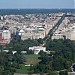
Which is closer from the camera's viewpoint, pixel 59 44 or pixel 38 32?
pixel 59 44

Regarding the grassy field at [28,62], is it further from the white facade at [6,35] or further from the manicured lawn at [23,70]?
the white facade at [6,35]

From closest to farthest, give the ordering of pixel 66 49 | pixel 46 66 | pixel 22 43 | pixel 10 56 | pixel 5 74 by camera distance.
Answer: pixel 5 74
pixel 46 66
pixel 10 56
pixel 66 49
pixel 22 43

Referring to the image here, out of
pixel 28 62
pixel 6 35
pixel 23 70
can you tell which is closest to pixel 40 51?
pixel 28 62

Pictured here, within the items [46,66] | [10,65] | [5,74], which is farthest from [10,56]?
[5,74]

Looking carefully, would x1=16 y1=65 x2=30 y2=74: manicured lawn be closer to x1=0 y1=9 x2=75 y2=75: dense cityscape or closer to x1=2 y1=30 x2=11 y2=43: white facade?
x1=0 y1=9 x2=75 y2=75: dense cityscape

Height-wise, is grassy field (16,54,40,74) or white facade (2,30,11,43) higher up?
grassy field (16,54,40,74)

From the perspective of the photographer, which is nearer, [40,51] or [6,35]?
[40,51]

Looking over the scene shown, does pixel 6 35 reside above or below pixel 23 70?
below

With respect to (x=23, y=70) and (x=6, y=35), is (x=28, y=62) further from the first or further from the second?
(x=6, y=35)

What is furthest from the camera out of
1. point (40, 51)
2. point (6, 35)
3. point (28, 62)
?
point (6, 35)

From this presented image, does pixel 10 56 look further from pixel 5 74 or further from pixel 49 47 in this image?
pixel 5 74

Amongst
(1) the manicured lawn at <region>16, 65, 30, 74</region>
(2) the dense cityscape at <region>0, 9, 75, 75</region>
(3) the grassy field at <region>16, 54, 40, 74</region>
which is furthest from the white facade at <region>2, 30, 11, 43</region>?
(1) the manicured lawn at <region>16, 65, 30, 74</region>
